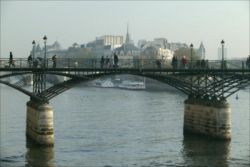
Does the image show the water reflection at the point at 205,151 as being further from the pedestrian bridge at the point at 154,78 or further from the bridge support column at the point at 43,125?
the bridge support column at the point at 43,125

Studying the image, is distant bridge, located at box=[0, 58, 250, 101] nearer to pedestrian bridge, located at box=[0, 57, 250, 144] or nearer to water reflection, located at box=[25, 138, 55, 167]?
pedestrian bridge, located at box=[0, 57, 250, 144]

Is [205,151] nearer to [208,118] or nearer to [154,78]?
[208,118]

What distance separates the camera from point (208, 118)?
56.8 meters

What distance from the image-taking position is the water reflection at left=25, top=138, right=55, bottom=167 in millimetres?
42719

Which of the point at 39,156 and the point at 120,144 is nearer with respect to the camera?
the point at 39,156

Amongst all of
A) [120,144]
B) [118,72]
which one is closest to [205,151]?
[120,144]

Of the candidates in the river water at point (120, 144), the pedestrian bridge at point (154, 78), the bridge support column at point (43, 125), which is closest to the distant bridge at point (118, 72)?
the pedestrian bridge at point (154, 78)

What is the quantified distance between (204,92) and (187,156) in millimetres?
11743

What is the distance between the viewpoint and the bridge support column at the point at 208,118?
55.7 metres

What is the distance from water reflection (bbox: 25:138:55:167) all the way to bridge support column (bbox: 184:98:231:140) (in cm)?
1654

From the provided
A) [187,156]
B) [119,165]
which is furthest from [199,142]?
[119,165]

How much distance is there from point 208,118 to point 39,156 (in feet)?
61.9

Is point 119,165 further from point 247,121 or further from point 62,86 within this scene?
point 247,121

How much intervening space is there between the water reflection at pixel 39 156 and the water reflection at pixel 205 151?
34.4 feet
